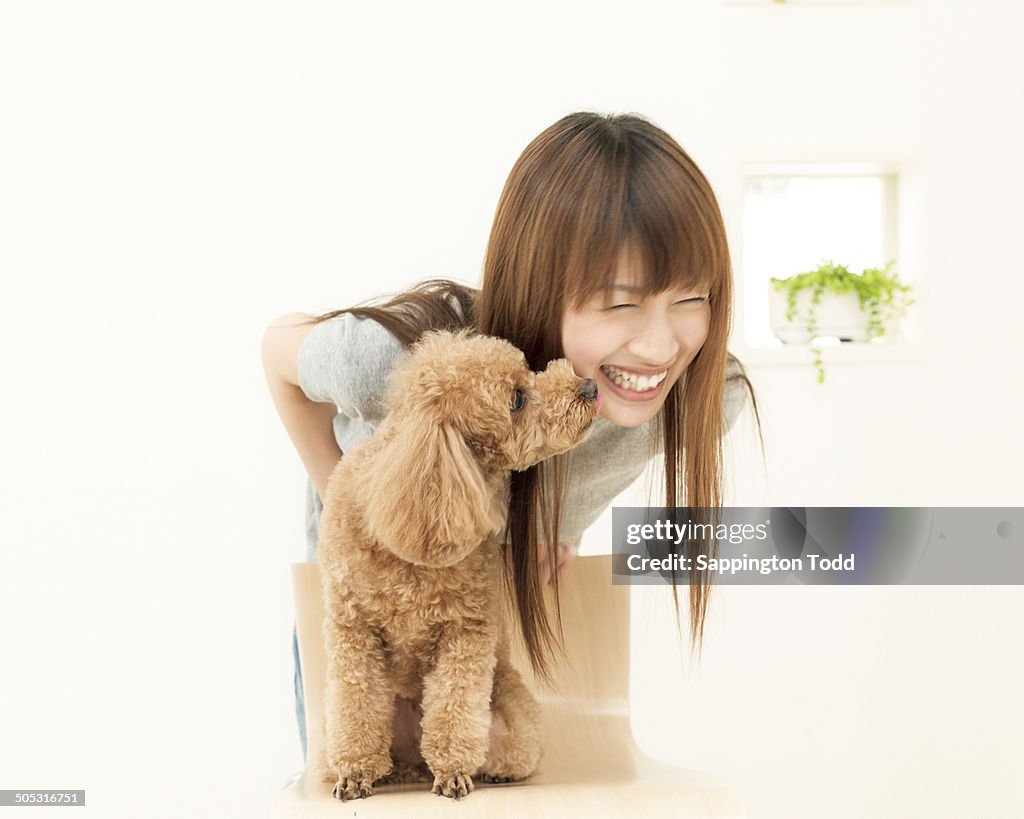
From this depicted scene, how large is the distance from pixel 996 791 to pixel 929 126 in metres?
1.61

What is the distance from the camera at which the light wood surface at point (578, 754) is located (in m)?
0.92

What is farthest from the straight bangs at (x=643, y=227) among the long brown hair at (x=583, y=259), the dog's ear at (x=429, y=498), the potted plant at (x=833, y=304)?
the potted plant at (x=833, y=304)

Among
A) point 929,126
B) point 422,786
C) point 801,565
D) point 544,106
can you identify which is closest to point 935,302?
point 929,126

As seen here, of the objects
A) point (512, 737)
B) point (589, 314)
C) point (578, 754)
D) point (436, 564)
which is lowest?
point (578, 754)

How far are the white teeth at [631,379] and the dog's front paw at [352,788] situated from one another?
1.58ft

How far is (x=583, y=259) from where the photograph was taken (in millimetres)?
962

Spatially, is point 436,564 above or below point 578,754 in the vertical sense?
above

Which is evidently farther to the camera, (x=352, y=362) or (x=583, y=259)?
(x=352, y=362)

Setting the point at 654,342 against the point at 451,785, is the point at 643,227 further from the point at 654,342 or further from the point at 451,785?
the point at 451,785

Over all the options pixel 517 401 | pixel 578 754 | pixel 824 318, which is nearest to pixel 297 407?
pixel 517 401

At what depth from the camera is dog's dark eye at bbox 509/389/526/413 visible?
3.01ft

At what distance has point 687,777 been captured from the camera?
3.50 feet

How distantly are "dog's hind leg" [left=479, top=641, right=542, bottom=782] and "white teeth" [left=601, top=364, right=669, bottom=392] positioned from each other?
344mm

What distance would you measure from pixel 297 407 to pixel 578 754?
58cm
